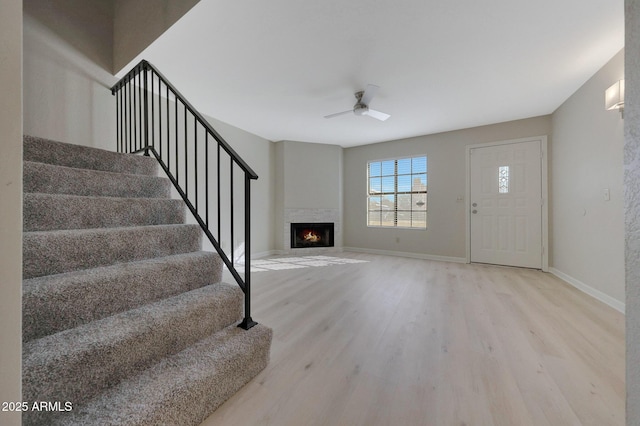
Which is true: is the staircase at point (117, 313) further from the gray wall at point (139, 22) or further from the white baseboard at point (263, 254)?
the white baseboard at point (263, 254)

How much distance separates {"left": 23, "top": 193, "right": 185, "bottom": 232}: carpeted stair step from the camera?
125 cm

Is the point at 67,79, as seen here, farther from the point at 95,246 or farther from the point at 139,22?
the point at 95,246

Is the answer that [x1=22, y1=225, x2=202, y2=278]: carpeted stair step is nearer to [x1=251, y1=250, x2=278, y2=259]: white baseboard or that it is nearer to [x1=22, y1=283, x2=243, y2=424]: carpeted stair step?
[x1=22, y1=283, x2=243, y2=424]: carpeted stair step

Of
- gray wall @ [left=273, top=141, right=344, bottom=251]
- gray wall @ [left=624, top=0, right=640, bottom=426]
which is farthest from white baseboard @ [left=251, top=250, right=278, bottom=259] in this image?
gray wall @ [left=624, top=0, right=640, bottom=426]

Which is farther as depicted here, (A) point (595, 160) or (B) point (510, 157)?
(B) point (510, 157)

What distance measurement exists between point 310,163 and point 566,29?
161 inches

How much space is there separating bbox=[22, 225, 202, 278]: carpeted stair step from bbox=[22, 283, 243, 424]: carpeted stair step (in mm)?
341

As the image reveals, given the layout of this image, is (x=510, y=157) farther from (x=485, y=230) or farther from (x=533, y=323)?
(x=533, y=323)

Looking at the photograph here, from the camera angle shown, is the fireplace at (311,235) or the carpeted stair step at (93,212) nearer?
the carpeted stair step at (93,212)

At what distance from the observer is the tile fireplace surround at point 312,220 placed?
5.23m

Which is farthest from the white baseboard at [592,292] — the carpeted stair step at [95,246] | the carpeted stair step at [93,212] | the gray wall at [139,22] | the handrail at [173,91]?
the gray wall at [139,22]

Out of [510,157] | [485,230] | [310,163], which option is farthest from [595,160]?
[310,163]

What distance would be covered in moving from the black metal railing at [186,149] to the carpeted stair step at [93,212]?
0.58ft

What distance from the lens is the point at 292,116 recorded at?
388 centimetres
